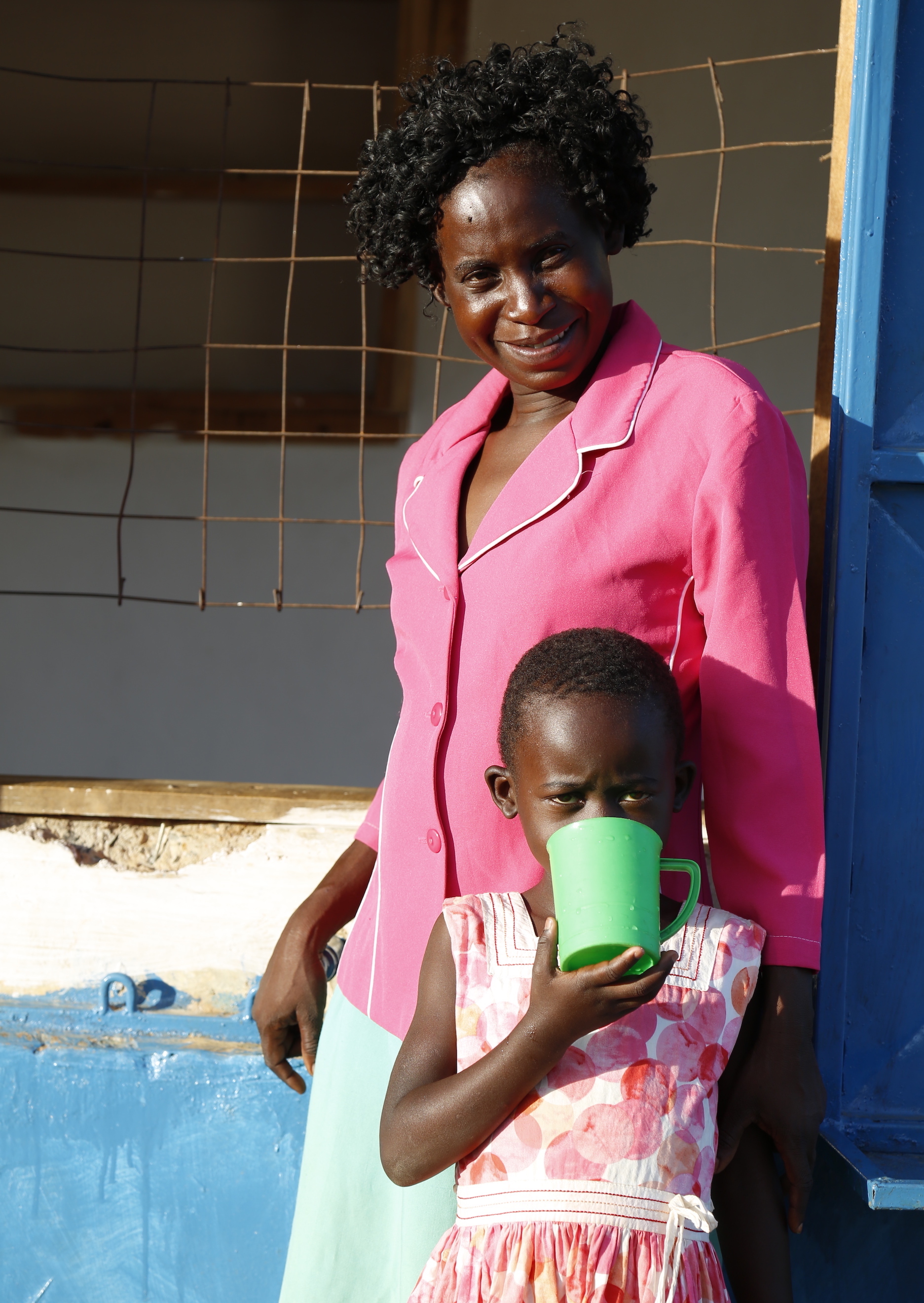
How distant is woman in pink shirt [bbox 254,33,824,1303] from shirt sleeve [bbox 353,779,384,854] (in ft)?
0.45

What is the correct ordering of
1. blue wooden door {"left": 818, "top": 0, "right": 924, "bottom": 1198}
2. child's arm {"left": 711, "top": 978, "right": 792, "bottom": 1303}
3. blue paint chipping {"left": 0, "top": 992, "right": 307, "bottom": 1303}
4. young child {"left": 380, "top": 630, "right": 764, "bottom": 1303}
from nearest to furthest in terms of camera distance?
1. young child {"left": 380, "top": 630, "right": 764, "bottom": 1303}
2. child's arm {"left": 711, "top": 978, "right": 792, "bottom": 1303}
3. blue wooden door {"left": 818, "top": 0, "right": 924, "bottom": 1198}
4. blue paint chipping {"left": 0, "top": 992, "right": 307, "bottom": 1303}

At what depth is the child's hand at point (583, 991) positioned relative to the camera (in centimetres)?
104

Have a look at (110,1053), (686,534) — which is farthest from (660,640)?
(110,1053)

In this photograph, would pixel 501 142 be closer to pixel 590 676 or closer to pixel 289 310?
pixel 590 676

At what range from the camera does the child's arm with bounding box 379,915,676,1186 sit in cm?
105

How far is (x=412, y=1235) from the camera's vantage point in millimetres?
1346

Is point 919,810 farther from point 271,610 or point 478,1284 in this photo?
point 271,610

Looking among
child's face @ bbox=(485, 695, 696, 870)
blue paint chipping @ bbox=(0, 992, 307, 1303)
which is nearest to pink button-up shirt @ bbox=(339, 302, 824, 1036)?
child's face @ bbox=(485, 695, 696, 870)

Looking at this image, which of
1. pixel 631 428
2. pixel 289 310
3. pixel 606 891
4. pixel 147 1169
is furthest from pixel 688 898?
pixel 289 310

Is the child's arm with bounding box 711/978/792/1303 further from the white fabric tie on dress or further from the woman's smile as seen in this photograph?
the woman's smile

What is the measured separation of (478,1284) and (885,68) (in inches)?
58.7

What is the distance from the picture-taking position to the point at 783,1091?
1184mm

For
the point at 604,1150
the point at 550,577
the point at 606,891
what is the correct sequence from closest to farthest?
the point at 606,891
the point at 604,1150
the point at 550,577

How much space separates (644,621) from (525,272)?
41 centimetres
